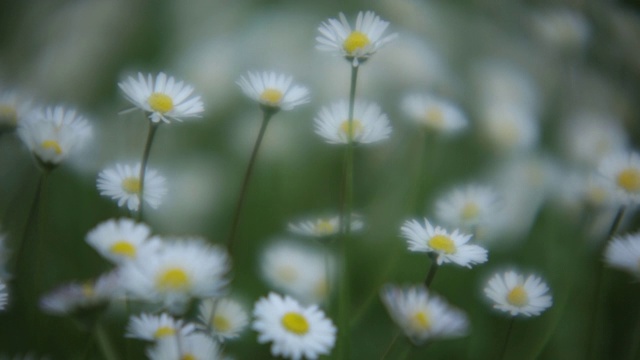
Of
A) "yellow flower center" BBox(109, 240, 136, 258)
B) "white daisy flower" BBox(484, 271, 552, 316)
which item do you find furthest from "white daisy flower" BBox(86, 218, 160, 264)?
"white daisy flower" BBox(484, 271, 552, 316)

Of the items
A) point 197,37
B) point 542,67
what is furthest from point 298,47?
point 542,67

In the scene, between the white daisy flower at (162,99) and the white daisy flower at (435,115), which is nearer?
the white daisy flower at (162,99)

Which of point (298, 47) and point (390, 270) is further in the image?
point (298, 47)

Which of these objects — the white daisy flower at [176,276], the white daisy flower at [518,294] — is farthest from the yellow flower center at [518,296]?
the white daisy flower at [176,276]

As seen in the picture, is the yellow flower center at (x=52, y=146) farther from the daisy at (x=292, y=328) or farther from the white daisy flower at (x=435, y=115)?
the white daisy flower at (x=435, y=115)

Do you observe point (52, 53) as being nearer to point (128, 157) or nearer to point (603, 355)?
point (128, 157)
